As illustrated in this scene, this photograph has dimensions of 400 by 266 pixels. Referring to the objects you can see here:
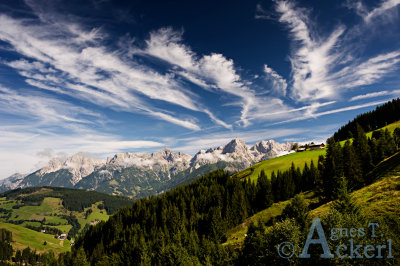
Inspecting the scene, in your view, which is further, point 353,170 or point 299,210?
point 353,170

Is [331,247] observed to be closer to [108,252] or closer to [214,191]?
[214,191]

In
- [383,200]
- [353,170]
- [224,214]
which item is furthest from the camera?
[224,214]

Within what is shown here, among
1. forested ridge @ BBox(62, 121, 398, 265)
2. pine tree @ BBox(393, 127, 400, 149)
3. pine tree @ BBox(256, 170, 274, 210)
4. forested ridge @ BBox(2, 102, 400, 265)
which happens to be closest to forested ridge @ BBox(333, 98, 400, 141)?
pine tree @ BBox(393, 127, 400, 149)

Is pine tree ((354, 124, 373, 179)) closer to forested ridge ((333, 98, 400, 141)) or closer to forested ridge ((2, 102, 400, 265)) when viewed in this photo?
forested ridge ((2, 102, 400, 265))

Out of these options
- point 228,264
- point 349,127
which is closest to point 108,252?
point 228,264

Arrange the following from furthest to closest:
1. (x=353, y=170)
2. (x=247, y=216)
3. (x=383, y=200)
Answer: (x=247, y=216), (x=353, y=170), (x=383, y=200)

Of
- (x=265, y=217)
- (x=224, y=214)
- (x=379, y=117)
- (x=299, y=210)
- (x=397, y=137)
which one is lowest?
(x=224, y=214)

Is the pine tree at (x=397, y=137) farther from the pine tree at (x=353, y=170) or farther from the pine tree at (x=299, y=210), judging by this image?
the pine tree at (x=299, y=210)

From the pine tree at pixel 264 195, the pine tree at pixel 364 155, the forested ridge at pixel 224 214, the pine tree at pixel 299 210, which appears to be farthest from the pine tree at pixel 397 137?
the pine tree at pixel 299 210

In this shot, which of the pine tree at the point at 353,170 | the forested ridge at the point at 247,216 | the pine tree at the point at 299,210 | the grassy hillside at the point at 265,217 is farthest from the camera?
the grassy hillside at the point at 265,217

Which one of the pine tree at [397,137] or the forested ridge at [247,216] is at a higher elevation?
the pine tree at [397,137]

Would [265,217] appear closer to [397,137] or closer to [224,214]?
[224,214]

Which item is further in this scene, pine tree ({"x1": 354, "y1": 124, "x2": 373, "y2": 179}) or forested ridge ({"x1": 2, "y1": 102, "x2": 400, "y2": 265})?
pine tree ({"x1": 354, "y1": 124, "x2": 373, "y2": 179})

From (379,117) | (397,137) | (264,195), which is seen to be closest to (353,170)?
(264,195)
